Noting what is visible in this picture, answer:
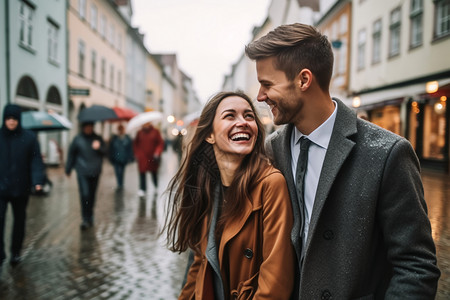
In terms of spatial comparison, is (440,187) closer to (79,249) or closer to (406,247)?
(406,247)

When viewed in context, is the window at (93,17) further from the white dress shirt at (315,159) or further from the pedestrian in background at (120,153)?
the white dress shirt at (315,159)

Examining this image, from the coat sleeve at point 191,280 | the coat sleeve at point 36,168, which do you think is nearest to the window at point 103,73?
the coat sleeve at point 36,168

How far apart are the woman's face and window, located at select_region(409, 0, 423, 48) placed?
9.79 m

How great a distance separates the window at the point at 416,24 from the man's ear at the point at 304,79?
9.98 m

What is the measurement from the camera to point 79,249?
18.0 feet

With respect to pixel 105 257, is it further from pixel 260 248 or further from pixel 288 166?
pixel 288 166

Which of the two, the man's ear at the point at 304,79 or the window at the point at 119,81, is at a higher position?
the window at the point at 119,81

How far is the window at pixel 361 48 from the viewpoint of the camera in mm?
17969

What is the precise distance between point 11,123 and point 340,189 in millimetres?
4693

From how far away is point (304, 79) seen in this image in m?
1.74

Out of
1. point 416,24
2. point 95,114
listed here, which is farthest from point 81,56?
point 416,24

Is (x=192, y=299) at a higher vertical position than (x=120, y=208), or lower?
higher

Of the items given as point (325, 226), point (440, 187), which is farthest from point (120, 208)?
point (325, 226)

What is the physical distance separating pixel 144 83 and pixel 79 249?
134 feet
